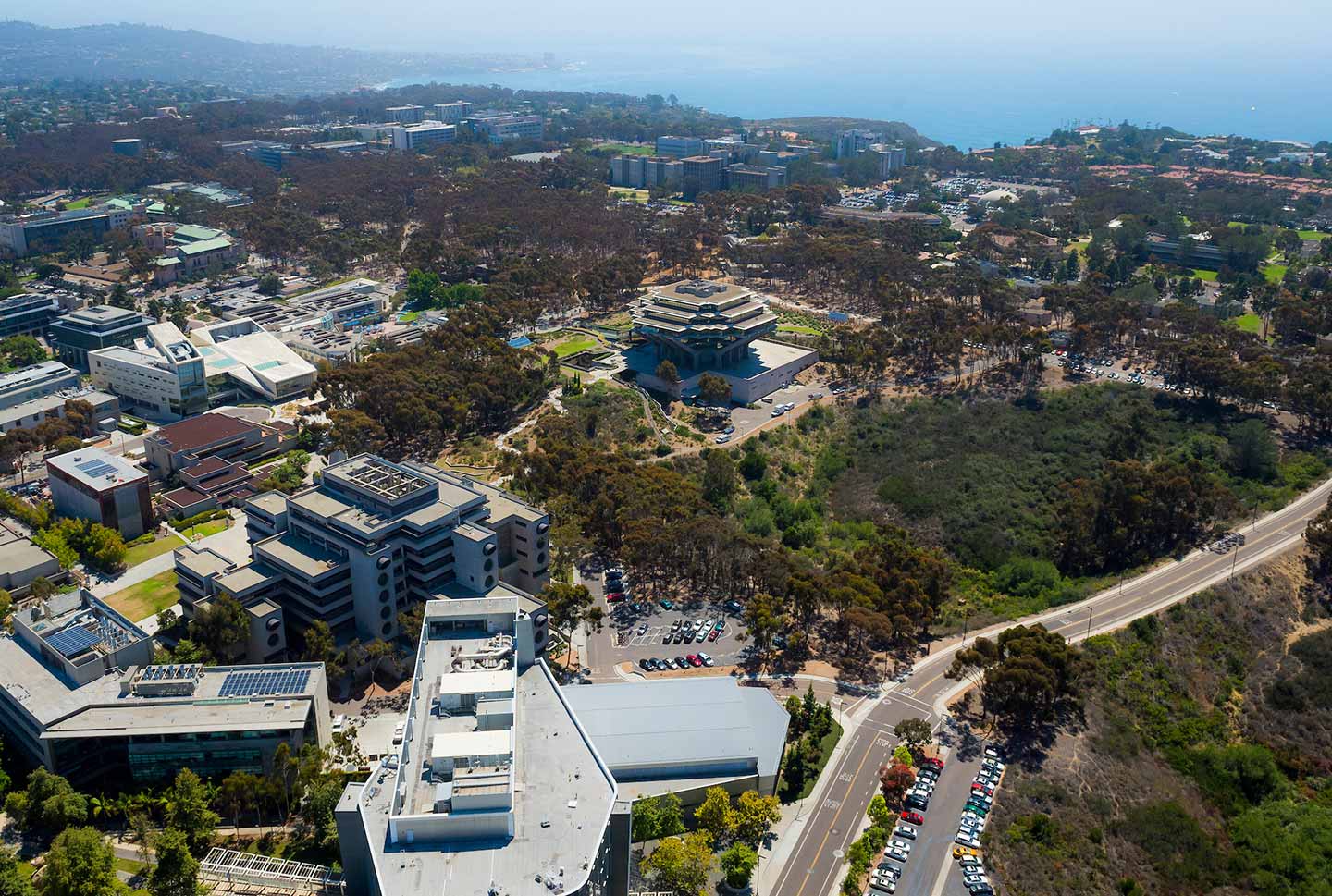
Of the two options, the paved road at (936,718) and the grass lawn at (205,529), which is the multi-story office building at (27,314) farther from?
the paved road at (936,718)

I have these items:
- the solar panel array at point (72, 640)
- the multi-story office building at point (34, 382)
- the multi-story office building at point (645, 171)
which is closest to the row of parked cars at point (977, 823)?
the solar panel array at point (72, 640)

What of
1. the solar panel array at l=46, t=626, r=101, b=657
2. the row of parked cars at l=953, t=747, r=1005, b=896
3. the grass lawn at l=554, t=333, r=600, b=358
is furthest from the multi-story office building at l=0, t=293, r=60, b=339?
the row of parked cars at l=953, t=747, r=1005, b=896

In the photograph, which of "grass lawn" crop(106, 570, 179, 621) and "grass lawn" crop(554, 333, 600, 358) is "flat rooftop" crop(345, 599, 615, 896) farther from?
"grass lawn" crop(554, 333, 600, 358)

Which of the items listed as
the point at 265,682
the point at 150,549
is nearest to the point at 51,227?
the point at 150,549

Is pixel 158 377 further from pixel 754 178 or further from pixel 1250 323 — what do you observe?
pixel 754 178

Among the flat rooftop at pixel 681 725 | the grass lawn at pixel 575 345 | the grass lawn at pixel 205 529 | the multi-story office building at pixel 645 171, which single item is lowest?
the grass lawn at pixel 205 529

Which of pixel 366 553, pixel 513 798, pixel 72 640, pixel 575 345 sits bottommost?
pixel 575 345
